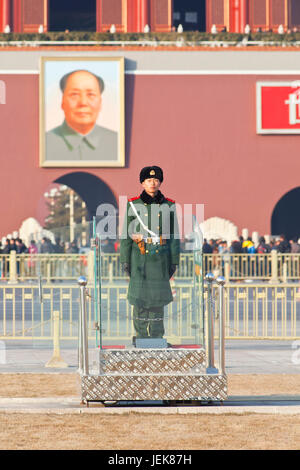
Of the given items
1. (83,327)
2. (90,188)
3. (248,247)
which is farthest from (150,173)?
(90,188)

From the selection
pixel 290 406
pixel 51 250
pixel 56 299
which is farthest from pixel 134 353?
pixel 51 250

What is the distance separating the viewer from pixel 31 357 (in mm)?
12633

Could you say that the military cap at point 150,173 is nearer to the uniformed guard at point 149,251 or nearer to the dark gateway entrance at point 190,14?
the uniformed guard at point 149,251

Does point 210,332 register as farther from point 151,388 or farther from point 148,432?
point 148,432

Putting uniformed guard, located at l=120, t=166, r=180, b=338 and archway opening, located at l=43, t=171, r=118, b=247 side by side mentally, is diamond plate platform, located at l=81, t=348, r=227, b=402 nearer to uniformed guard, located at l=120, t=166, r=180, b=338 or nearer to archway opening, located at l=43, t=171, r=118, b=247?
uniformed guard, located at l=120, t=166, r=180, b=338

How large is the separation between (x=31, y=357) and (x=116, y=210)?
74.9 feet

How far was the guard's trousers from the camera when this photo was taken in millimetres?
8945

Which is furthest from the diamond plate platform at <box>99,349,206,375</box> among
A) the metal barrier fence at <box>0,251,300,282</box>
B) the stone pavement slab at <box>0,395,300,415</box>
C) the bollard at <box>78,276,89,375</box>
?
the metal barrier fence at <box>0,251,300,282</box>

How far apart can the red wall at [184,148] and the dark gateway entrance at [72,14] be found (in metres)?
12.0

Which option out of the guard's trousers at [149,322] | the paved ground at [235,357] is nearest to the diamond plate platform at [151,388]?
the guard's trousers at [149,322]

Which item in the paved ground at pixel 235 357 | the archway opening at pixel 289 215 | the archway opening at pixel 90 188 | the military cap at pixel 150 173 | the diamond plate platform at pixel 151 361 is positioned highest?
the archway opening at pixel 90 188

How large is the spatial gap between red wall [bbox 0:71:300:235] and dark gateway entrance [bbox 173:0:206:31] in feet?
33.6

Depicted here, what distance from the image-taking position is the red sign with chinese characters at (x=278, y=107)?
1318 inches
